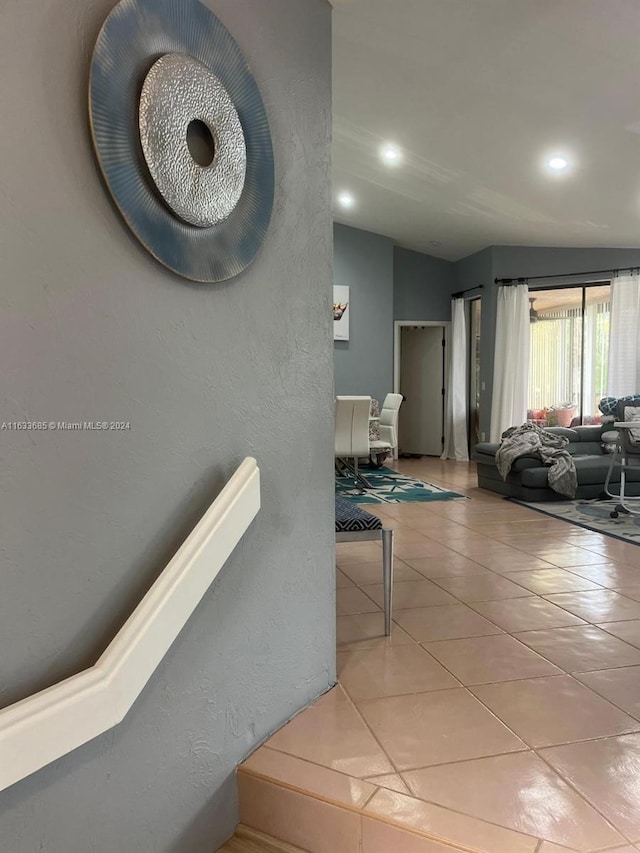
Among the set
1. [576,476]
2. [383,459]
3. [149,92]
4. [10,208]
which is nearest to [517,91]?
[576,476]

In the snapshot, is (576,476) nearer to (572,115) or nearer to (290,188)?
(572,115)

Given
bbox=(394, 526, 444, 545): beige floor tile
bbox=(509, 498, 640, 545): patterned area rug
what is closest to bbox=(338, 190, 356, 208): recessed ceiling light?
bbox=(509, 498, 640, 545): patterned area rug

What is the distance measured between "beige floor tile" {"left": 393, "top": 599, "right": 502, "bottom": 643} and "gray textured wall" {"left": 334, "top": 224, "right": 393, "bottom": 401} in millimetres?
5850

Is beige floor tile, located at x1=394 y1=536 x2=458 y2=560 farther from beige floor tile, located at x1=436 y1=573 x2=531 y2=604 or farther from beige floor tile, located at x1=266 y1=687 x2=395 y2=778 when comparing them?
beige floor tile, located at x1=266 y1=687 x2=395 y2=778

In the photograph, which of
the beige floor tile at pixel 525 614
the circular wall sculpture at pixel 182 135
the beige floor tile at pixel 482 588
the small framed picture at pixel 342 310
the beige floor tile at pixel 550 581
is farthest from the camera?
the small framed picture at pixel 342 310

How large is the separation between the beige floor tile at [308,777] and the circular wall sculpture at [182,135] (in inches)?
45.8

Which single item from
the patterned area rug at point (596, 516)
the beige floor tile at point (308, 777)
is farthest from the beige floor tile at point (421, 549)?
the beige floor tile at point (308, 777)

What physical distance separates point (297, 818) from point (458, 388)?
25.4 ft

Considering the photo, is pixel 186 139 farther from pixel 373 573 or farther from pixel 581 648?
pixel 373 573

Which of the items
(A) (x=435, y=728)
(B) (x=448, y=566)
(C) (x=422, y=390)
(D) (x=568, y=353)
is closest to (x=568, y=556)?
(B) (x=448, y=566)

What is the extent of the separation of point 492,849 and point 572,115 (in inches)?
181

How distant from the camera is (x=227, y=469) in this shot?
56.1 inches

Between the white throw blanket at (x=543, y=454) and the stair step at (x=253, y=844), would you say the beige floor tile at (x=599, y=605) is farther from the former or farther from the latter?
the white throw blanket at (x=543, y=454)

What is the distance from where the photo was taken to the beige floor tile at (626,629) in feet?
7.39
